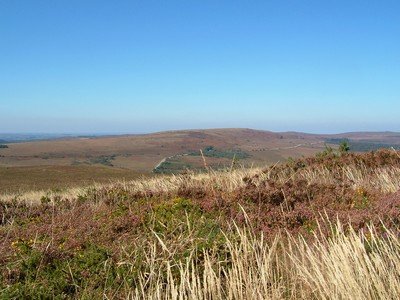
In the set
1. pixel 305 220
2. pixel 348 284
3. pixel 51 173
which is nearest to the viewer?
pixel 348 284

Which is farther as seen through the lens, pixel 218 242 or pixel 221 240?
pixel 221 240

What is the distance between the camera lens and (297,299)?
3.63 meters

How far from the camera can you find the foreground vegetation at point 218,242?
11.7 ft

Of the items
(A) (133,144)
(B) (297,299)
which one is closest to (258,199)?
(B) (297,299)

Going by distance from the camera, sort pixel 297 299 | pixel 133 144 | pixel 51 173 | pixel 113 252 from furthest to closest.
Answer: pixel 133 144 < pixel 51 173 < pixel 113 252 < pixel 297 299

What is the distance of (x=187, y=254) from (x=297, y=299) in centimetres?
149

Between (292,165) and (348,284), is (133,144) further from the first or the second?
(348,284)

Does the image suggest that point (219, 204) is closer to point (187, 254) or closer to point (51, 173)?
point (187, 254)

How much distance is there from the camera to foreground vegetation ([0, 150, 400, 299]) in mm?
3572

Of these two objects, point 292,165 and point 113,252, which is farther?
point 292,165

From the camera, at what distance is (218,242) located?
4.91 m

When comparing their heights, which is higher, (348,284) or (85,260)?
(348,284)

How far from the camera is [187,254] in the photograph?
187 inches

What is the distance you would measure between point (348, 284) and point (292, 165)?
11.6 m
